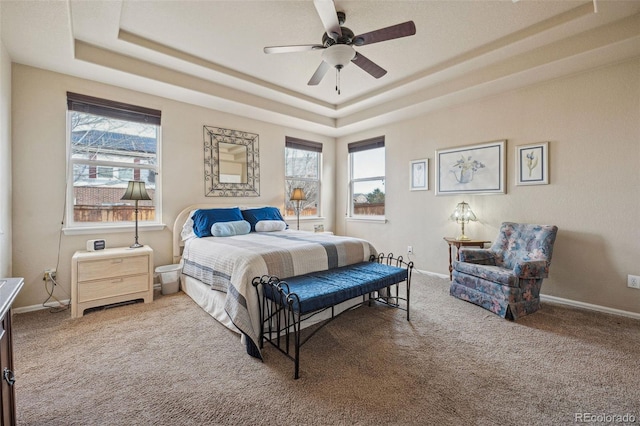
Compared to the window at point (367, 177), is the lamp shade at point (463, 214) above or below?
below

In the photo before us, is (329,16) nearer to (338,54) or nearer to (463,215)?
Result: (338,54)

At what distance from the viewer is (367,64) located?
8.75ft

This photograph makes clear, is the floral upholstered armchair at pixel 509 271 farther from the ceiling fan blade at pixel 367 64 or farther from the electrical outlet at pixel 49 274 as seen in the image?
the electrical outlet at pixel 49 274

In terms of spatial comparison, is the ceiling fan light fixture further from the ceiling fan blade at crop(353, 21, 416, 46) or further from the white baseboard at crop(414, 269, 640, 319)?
the white baseboard at crop(414, 269, 640, 319)

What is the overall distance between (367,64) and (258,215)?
2.46m

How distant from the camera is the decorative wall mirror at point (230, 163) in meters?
4.18

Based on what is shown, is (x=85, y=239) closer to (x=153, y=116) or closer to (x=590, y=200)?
(x=153, y=116)

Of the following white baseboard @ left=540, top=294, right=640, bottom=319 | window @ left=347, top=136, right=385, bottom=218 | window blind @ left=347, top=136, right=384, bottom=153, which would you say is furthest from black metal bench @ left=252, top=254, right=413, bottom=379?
window blind @ left=347, top=136, right=384, bottom=153

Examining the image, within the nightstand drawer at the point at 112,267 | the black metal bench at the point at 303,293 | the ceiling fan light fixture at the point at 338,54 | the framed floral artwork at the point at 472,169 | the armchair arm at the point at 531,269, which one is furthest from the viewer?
the framed floral artwork at the point at 472,169

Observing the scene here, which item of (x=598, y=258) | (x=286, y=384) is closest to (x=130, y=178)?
(x=286, y=384)

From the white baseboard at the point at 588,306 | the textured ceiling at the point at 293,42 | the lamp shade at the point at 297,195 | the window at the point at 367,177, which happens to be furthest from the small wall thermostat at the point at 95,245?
the white baseboard at the point at 588,306

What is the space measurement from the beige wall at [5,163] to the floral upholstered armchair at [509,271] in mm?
4520

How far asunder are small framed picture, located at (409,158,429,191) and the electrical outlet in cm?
475

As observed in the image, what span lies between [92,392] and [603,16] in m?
4.74
